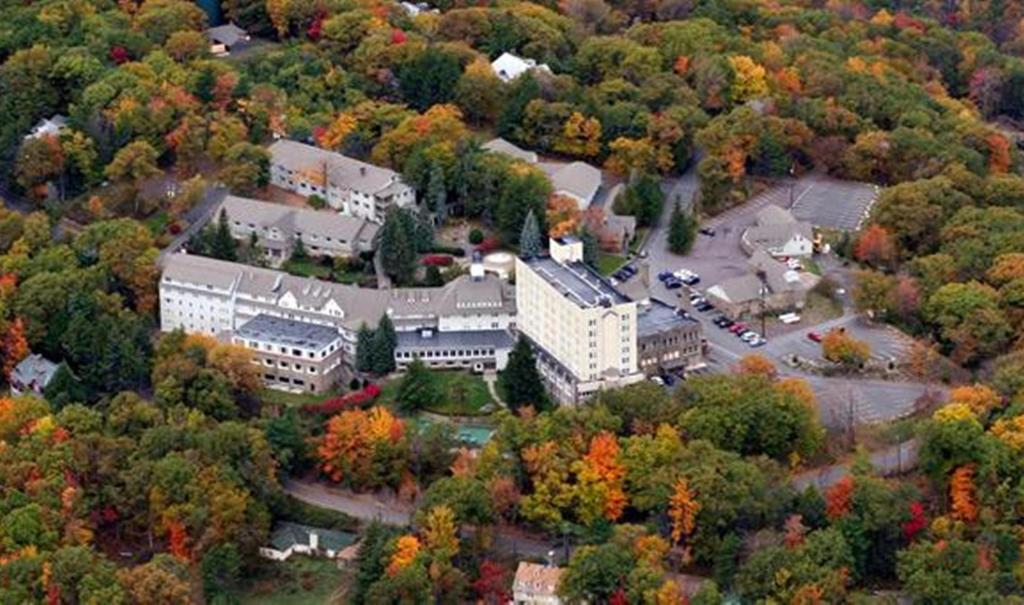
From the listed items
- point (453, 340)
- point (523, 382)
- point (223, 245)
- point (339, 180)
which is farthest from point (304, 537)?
point (339, 180)

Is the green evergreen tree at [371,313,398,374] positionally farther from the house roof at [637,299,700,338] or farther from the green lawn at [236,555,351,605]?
the green lawn at [236,555,351,605]

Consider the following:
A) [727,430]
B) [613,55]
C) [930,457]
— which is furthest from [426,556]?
[613,55]

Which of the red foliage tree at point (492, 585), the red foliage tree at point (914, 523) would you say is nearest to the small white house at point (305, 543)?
the red foliage tree at point (492, 585)

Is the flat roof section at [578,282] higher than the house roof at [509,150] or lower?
higher

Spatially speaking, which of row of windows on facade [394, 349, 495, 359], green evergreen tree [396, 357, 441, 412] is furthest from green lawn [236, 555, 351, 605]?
row of windows on facade [394, 349, 495, 359]

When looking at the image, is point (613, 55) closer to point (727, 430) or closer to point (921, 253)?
point (921, 253)

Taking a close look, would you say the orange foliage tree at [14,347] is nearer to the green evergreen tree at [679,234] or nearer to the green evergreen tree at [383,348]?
the green evergreen tree at [383,348]
